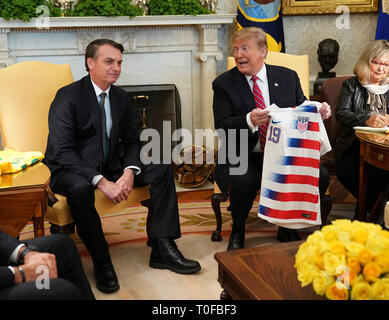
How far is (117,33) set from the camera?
5070 mm

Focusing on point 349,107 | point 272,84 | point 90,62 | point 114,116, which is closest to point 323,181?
point 349,107

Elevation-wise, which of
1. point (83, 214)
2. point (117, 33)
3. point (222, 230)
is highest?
point (117, 33)

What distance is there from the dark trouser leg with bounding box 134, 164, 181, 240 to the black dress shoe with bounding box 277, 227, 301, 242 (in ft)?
2.59

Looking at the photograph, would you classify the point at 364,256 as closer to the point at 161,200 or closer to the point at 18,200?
the point at 18,200

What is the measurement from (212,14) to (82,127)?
2514mm

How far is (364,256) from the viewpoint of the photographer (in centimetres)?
149

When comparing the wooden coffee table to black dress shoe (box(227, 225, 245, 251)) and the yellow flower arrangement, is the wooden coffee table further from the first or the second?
black dress shoe (box(227, 225, 245, 251))

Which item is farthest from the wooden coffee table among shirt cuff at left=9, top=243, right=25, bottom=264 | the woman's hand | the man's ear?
the man's ear

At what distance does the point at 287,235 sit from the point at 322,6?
2.96 m

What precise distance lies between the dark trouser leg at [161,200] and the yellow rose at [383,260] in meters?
1.76

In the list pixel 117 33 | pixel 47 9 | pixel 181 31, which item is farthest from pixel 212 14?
pixel 47 9

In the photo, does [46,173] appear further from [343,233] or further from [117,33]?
[117,33]

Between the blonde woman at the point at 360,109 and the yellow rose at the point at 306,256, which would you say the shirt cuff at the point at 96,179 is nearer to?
the yellow rose at the point at 306,256

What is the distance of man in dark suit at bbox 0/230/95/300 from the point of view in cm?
171
